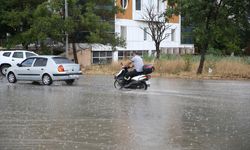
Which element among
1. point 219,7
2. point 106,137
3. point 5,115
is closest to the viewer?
point 106,137

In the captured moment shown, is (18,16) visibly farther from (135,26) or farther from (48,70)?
(135,26)

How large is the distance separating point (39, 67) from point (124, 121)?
14.0 metres

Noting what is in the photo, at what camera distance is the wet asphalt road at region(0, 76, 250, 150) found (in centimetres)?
1007

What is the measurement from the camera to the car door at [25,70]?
26.6 m

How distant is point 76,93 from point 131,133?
10104mm

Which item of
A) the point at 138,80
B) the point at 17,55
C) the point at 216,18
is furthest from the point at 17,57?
the point at 138,80

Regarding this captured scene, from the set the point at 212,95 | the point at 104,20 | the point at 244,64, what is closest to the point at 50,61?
the point at 212,95

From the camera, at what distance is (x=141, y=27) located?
67.6 metres

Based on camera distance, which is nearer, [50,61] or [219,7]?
[50,61]

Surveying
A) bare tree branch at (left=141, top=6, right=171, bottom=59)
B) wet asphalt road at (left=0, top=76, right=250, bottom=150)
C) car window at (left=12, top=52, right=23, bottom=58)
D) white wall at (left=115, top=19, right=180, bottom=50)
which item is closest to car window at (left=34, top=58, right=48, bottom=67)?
wet asphalt road at (left=0, top=76, right=250, bottom=150)

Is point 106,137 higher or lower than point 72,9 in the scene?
lower

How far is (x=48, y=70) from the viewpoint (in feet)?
85.2

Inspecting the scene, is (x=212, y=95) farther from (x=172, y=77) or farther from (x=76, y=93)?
(x=172, y=77)

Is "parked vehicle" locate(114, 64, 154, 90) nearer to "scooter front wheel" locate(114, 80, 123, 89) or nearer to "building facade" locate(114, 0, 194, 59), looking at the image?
"scooter front wheel" locate(114, 80, 123, 89)
